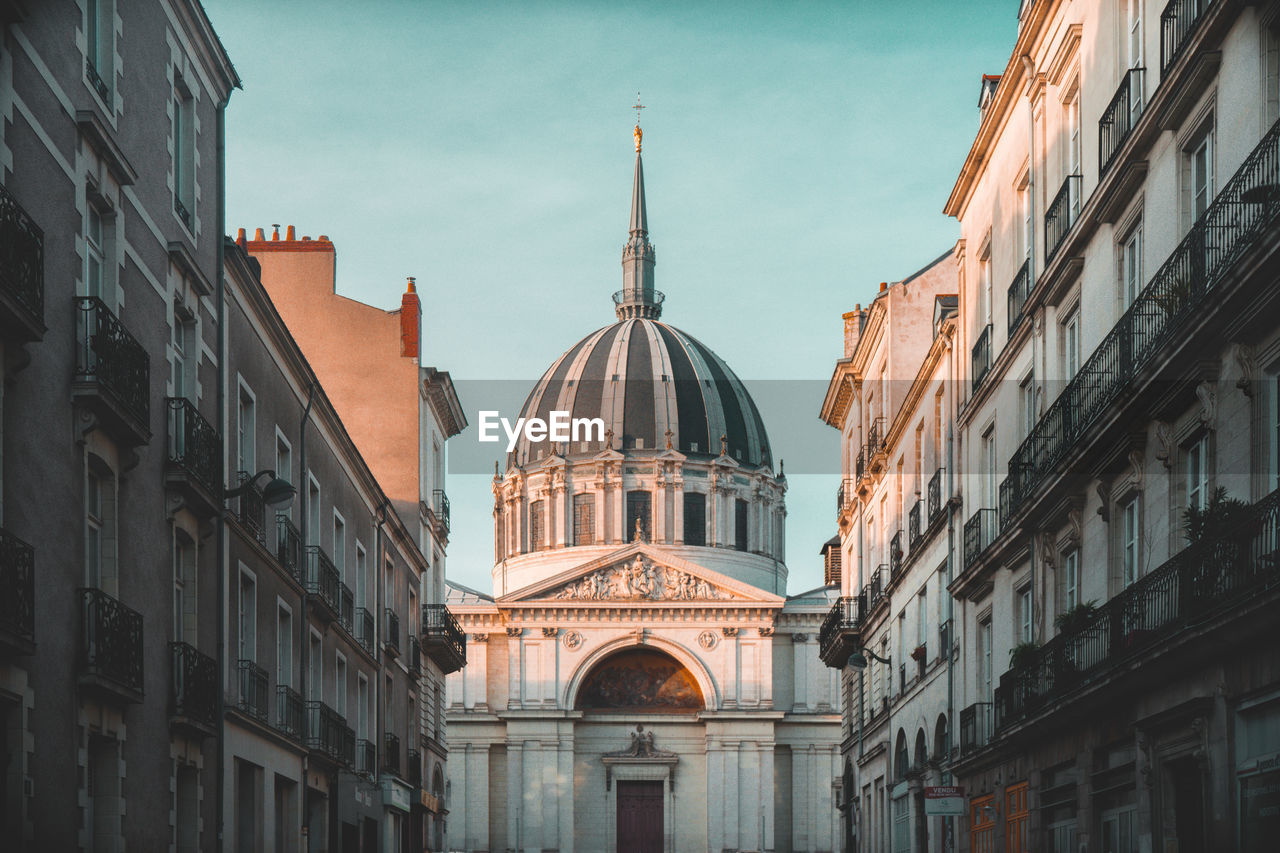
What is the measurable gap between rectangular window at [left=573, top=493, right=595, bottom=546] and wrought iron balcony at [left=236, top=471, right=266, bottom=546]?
78803mm

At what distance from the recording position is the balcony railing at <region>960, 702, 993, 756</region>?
27800mm

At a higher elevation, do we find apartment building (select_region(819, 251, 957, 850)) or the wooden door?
apartment building (select_region(819, 251, 957, 850))

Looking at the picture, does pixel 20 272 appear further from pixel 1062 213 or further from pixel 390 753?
pixel 390 753

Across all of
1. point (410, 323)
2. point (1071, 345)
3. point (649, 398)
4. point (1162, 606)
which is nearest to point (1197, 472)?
point (1162, 606)

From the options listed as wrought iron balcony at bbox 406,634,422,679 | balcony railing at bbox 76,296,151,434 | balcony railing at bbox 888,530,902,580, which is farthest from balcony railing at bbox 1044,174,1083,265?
wrought iron balcony at bbox 406,634,422,679

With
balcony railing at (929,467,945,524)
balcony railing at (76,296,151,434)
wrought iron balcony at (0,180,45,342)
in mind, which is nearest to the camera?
wrought iron balcony at (0,180,45,342)

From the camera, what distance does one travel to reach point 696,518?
337ft

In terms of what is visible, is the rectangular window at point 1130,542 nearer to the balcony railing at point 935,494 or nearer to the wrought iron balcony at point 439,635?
the balcony railing at point 935,494

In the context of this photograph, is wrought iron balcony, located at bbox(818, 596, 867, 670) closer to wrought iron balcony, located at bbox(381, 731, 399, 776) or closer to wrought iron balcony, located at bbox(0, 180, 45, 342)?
Result: wrought iron balcony, located at bbox(381, 731, 399, 776)

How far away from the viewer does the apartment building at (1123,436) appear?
1516 centimetres

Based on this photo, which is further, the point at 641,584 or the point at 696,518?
the point at 696,518

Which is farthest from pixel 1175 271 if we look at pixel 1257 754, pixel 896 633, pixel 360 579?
pixel 896 633

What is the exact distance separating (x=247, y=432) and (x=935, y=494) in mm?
14197

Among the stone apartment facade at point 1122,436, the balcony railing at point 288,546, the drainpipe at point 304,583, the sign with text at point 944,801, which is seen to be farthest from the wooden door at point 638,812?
the balcony railing at point 288,546
